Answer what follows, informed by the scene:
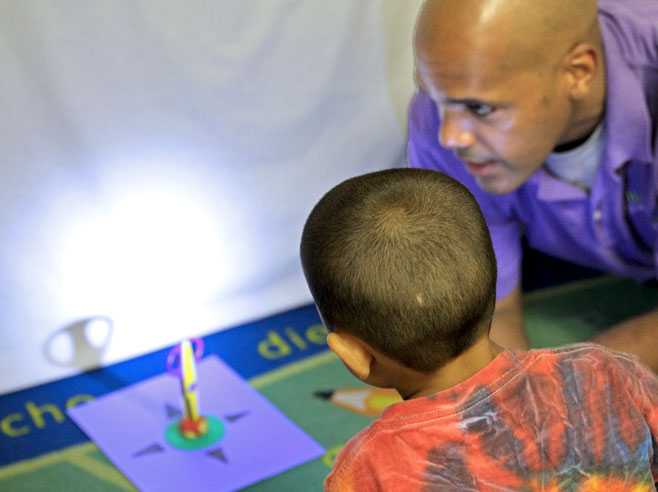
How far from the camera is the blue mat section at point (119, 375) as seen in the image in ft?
4.64

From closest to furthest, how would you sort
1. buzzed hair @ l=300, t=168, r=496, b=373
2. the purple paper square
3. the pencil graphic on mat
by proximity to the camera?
1. buzzed hair @ l=300, t=168, r=496, b=373
2. the purple paper square
3. the pencil graphic on mat

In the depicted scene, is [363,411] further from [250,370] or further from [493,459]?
[493,459]

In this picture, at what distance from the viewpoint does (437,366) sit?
81 centimetres

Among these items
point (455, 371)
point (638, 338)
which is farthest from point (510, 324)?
point (455, 371)

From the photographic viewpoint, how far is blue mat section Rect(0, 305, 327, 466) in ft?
4.64

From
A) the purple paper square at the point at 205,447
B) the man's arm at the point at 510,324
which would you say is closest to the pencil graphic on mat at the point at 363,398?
the purple paper square at the point at 205,447

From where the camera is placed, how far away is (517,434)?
2.57 ft

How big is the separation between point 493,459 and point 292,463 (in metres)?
0.63

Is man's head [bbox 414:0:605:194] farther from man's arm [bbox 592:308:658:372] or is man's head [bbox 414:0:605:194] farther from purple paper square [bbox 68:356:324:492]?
purple paper square [bbox 68:356:324:492]

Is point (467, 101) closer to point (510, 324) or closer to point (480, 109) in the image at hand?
point (480, 109)

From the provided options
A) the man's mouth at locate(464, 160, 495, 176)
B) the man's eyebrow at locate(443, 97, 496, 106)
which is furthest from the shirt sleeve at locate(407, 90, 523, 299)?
the man's eyebrow at locate(443, 97, 496, 106)

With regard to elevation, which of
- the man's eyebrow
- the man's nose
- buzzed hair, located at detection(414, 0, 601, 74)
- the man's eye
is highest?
buzzed hair, located at detection(414, 0, 601, 74)

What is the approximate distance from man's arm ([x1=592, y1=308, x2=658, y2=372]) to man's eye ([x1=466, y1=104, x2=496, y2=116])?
0.42 meters

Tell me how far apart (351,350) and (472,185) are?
75 centimetres
